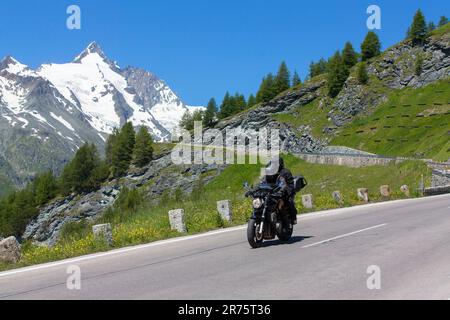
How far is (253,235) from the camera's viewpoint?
37.6 ft

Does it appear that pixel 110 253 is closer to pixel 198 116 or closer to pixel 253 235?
pixel 253 235

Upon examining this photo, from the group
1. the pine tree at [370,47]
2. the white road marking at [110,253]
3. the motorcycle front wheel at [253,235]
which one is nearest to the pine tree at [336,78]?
the pine tree at [370,47]

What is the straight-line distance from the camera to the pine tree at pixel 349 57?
133500 mm

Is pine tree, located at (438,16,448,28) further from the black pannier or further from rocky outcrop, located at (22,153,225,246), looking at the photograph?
the black pannier

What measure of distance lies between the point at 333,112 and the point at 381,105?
11813 millimetres

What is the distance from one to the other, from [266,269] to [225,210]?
30.8 feet

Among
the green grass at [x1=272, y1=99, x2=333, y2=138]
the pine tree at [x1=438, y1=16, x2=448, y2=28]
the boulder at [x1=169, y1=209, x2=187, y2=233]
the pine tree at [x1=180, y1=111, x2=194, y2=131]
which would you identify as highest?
the pine tree at [x1=438, y1=16, x2=448, y2=28]

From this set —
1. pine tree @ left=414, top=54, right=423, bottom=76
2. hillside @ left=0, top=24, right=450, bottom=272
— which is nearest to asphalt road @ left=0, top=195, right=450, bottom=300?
hillside @ left=0, top=24, right=450, bottom=272

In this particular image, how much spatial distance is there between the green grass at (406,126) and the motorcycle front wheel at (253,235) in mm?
65483

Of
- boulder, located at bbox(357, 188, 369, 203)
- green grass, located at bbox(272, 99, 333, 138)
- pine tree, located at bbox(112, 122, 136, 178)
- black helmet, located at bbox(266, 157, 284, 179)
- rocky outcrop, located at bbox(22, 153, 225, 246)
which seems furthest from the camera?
pine tree, located at bbox(112, 122, 136, 178)

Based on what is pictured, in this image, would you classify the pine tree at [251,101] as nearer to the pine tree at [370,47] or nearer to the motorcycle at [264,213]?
the pine tree at [370,47]

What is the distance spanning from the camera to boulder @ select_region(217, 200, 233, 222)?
18141mm

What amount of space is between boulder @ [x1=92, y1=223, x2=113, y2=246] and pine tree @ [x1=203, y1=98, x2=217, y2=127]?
480 ft

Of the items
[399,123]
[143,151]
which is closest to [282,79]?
[143,151]
